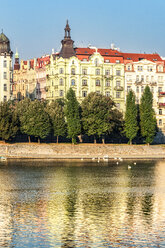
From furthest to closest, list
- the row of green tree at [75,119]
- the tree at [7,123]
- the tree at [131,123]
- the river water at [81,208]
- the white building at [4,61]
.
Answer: the white building at [4,61], the tree at [131,123], the row of green tree at [75,119], the tree at [7,123], the river water at [81,208]

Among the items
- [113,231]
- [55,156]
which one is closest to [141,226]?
[113,231]

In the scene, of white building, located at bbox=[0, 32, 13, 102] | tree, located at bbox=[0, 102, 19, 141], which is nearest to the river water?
tree, located at bbox=[0, 102, 19, 141]

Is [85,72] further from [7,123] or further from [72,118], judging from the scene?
[7,123]

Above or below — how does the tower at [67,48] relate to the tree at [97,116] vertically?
above

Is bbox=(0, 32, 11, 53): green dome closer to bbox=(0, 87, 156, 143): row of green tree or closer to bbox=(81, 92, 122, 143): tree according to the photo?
bbox=(0, 87, 156, 143): row of green tree

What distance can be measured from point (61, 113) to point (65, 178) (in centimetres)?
6300

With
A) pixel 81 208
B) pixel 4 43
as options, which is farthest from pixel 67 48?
pixel 81 208

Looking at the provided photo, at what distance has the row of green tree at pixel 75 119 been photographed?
15800 cm

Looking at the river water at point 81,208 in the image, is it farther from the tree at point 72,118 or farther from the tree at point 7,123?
the tree at point 72,118

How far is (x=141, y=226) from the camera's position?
5975 cm

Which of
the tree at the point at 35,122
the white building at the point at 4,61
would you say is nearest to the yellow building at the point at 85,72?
the white building at the point at 4,61

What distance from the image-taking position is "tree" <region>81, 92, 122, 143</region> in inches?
6496

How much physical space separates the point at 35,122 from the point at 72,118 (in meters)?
11.5

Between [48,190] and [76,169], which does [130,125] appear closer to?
[76,169]
